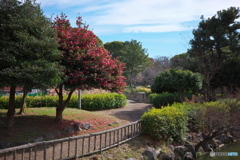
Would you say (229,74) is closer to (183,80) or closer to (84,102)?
(183,80)

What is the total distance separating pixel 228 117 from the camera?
8.45 metres

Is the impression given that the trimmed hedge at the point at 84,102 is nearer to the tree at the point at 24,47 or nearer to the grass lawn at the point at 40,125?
the grass lawn at the point at 40,125

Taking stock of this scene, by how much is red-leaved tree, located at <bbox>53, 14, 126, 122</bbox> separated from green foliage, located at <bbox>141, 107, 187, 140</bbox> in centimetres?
178

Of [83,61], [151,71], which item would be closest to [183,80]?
[83,61]

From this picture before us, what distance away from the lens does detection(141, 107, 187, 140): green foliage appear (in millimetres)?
8094

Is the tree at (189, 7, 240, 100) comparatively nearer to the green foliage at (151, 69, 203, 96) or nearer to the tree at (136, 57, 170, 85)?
the green foliage at (151, 69, 203, 96)

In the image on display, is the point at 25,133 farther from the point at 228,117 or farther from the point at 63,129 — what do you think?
the point at 228,117

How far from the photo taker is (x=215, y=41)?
19172mm

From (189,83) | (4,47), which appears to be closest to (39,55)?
(4,47)

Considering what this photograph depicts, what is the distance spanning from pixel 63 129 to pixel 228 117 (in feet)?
21.0

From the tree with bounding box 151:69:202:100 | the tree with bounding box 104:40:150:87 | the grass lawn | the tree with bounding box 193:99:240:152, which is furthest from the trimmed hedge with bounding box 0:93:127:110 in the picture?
the tree with bounding box 104:40:150:87

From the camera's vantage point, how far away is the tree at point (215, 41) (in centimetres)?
1855

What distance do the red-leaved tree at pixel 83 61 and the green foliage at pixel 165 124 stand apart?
1.78 m

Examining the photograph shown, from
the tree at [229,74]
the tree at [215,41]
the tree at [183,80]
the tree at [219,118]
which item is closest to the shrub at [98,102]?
the tree at [183,80]
